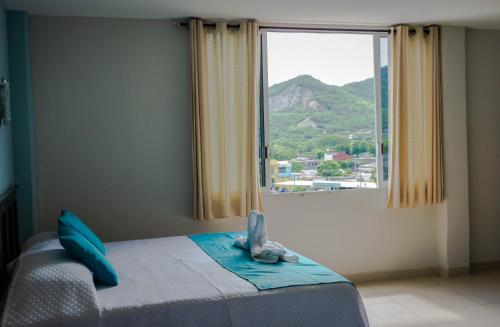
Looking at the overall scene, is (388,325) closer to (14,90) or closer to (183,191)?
(183,191)

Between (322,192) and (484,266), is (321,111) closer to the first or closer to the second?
(322,192)

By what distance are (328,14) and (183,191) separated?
1.93 metres

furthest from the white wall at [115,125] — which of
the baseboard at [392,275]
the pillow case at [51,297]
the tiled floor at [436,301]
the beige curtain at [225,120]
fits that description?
the pillow case at [51,297]

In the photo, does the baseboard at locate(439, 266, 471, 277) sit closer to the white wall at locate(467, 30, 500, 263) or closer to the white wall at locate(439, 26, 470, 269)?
the white wall at locate(439, 26, 470, 269)

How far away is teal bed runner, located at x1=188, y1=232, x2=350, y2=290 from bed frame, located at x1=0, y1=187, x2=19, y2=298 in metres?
1.26

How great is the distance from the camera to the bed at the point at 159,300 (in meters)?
2.59

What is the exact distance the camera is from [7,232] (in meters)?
3.61

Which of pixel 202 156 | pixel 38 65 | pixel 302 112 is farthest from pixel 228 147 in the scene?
pixel 38 65

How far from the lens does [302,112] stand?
5.23 meters

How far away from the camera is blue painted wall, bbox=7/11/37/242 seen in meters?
4.19

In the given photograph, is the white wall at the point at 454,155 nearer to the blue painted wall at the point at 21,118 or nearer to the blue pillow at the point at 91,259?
the blue pillow at the point at 91,259

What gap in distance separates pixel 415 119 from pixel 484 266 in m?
1.71

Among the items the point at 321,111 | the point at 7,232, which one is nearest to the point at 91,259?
the point at 7,232

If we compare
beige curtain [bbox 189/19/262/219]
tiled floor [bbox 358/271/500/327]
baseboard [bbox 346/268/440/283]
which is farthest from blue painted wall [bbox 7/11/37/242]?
baseboard [bbox 346/268/440/283]
